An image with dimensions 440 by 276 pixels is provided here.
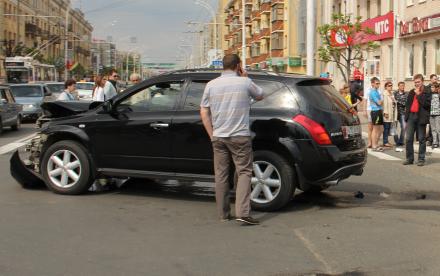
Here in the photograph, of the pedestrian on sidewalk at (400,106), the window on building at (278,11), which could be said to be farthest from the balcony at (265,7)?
the pedestrian on sidewalk at (400,106)

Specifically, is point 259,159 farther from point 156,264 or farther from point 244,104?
point 156,264

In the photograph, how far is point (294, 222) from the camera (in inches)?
274

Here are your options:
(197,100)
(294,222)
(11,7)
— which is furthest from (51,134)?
(11,7)

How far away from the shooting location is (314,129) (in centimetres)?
725

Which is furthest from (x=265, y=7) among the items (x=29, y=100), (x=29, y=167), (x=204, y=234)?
(x=204, y=234)

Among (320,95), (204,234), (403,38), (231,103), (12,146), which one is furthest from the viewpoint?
(403,38)

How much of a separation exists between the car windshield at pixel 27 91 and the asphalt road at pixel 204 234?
16.7m

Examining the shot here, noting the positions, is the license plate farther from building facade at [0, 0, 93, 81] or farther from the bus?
building facade at [0, 0, 93, 81]

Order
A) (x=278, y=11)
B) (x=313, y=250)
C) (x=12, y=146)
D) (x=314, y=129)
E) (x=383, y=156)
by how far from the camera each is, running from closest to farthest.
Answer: (x=313, y=250)
(x=314, y=129)
(x=383, y=156)
(x=12, y=146)
(x=278, y=11)

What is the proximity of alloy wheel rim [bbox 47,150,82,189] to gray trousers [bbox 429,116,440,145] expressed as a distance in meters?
9.20

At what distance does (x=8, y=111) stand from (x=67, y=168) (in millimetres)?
11850

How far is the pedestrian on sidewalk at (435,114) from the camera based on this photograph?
14.0 meters

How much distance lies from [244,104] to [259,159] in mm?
1113

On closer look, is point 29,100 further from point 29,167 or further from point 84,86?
point 29,167
